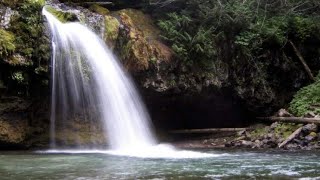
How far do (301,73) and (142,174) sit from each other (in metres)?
14.9

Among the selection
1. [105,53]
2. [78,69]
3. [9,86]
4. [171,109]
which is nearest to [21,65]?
[9,86]

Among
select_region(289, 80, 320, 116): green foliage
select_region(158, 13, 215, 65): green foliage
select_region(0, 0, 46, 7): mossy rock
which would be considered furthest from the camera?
select_region(289, 80, 320, 116): green foliage

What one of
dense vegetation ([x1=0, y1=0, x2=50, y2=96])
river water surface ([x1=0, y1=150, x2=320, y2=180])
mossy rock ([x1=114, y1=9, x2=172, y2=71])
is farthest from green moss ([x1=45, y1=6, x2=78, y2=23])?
river water surface ([x1=0, y1=150, x2=320, y2=180])

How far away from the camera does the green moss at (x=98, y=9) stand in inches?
665

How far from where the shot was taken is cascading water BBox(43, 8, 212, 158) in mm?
14219

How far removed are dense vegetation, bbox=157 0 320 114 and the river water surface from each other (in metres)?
6.69

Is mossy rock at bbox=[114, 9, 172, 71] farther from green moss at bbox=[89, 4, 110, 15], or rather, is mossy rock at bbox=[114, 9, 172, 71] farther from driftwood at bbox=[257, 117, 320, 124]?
driftwood at bbox=[257, 117, 320, 124]

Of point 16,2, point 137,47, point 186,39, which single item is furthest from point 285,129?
point 16,2

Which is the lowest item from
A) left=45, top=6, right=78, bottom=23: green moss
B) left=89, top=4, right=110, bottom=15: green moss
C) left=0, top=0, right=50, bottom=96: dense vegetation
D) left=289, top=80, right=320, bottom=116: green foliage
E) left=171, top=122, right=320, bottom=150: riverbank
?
left=171, top=122, right=320, bottom=150: riverbank

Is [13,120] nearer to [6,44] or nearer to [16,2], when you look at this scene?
[6,44]

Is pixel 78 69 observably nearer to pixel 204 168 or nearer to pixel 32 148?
pixel 32 148

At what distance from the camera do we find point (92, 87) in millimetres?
14781

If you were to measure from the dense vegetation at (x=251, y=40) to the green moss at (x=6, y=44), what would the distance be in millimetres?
6077

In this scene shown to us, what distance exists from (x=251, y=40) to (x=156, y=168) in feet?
36.6
